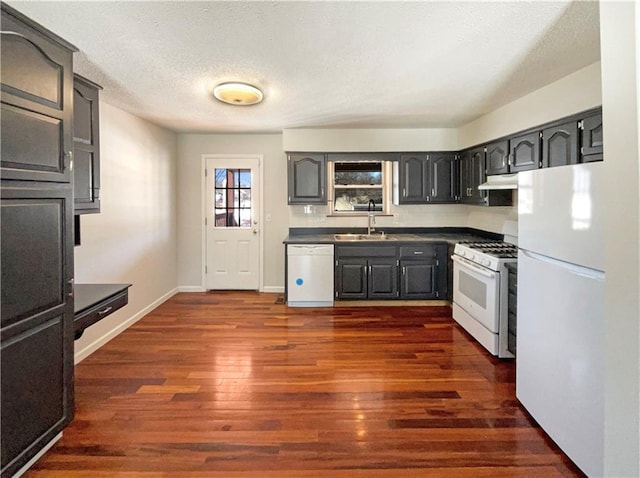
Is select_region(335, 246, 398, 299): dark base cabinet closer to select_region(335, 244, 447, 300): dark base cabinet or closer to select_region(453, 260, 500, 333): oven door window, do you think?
select_region(335, 244, 447, 300): dark base cabinet

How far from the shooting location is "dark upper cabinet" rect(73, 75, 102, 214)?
269 centimetres

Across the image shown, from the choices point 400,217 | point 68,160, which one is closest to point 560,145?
point 400,217

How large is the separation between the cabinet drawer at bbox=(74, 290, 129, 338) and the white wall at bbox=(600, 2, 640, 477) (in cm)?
271

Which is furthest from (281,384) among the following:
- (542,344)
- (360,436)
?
(542,344)

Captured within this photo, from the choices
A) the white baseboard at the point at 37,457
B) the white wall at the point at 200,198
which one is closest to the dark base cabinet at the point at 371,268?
the white wall at the point at 200,198

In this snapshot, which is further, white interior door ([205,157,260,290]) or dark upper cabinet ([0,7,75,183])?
white interior door ([205,157,260,290])

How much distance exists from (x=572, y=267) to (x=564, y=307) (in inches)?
8.6

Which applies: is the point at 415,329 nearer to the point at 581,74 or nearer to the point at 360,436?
the point at 360,436

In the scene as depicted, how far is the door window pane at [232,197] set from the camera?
19.3 feet

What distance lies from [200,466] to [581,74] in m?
3.56

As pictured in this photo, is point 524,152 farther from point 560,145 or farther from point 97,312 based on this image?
point 97,312

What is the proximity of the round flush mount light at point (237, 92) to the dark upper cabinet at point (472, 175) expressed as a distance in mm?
2649

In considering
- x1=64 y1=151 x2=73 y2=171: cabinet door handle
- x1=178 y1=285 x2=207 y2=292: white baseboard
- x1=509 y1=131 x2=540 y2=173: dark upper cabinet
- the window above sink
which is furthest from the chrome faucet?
x1=64 y1=151 x2=73 y2=171: cabinet door handle

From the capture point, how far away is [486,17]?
2.08m
